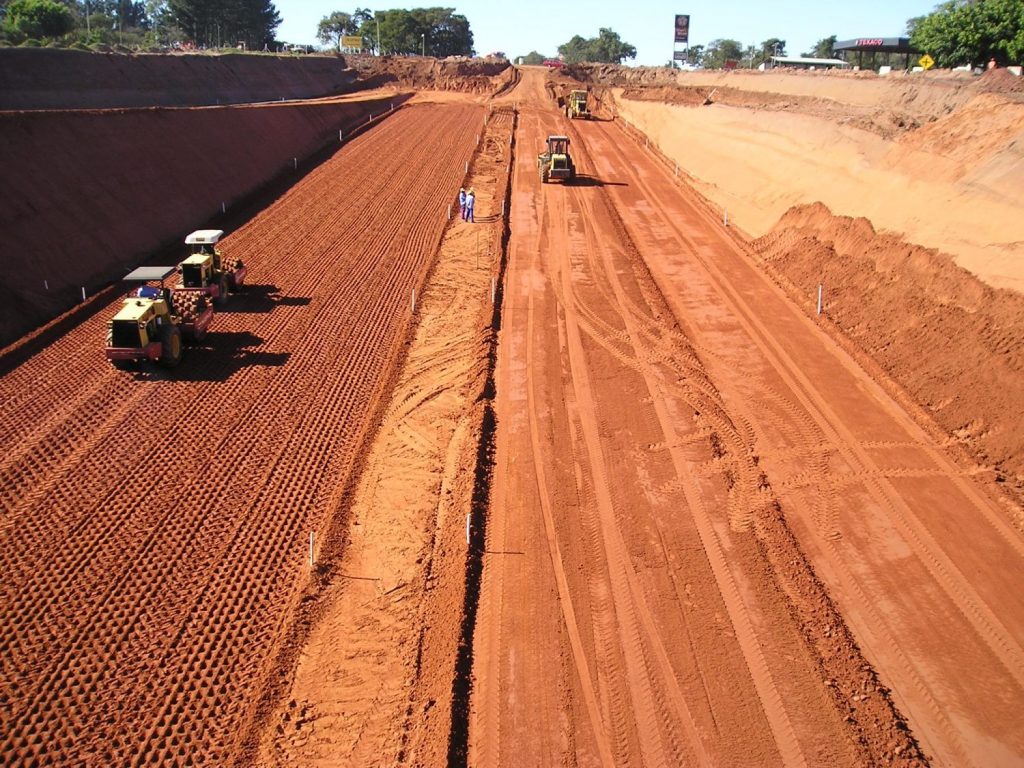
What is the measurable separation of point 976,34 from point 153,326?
169 feet

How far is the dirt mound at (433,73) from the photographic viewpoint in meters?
84.2

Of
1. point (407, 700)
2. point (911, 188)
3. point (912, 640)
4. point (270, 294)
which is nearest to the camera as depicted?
point (407, 700)

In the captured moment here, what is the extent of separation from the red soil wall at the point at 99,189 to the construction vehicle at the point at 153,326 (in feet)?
14.5

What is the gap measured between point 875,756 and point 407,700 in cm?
595

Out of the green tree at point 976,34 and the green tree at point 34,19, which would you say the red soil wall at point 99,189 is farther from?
the green tree at point 976,34

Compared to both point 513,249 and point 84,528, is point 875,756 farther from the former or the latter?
point 513,249

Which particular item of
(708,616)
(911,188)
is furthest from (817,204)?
(708,616)

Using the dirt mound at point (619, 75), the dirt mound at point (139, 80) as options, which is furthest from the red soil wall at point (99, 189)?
the dirt mound at point (619, 75)

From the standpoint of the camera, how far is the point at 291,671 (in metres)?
10.4

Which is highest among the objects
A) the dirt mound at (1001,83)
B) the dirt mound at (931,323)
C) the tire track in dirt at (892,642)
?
the dirt mound at (1001,83)

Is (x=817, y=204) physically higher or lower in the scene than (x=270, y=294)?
higher

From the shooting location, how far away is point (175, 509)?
13500 mm

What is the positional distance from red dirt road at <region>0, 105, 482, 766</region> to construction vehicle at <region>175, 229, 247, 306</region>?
2.28 feet

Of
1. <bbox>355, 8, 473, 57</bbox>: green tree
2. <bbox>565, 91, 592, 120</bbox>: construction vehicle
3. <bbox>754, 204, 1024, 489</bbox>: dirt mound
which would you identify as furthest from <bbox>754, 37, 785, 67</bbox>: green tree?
<bbox>754, 204, 1024, 489</bbox>: dirt mound
